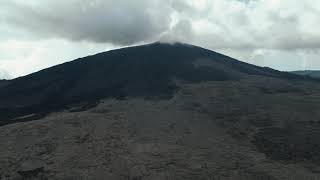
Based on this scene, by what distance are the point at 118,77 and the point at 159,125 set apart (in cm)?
6451

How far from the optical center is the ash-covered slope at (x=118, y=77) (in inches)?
5438

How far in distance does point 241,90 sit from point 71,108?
42579 mm

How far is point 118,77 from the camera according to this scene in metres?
160

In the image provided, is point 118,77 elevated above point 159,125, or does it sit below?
above

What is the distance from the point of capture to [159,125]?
321 ft

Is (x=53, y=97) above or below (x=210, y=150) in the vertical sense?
above

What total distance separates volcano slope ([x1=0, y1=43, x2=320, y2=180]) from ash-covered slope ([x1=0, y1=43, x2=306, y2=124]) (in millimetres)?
431

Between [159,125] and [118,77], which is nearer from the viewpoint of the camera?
[159,125]

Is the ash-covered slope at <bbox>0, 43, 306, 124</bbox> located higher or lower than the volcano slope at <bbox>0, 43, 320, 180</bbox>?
higher

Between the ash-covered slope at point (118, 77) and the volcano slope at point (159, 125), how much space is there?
0.43 m

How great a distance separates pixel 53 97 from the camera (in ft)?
479

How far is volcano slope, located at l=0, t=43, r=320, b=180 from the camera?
76.3 metres

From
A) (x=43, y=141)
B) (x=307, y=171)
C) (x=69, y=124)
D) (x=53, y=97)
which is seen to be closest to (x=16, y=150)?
(x=43, y=141)

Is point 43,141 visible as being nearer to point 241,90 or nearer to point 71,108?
point 71,108
